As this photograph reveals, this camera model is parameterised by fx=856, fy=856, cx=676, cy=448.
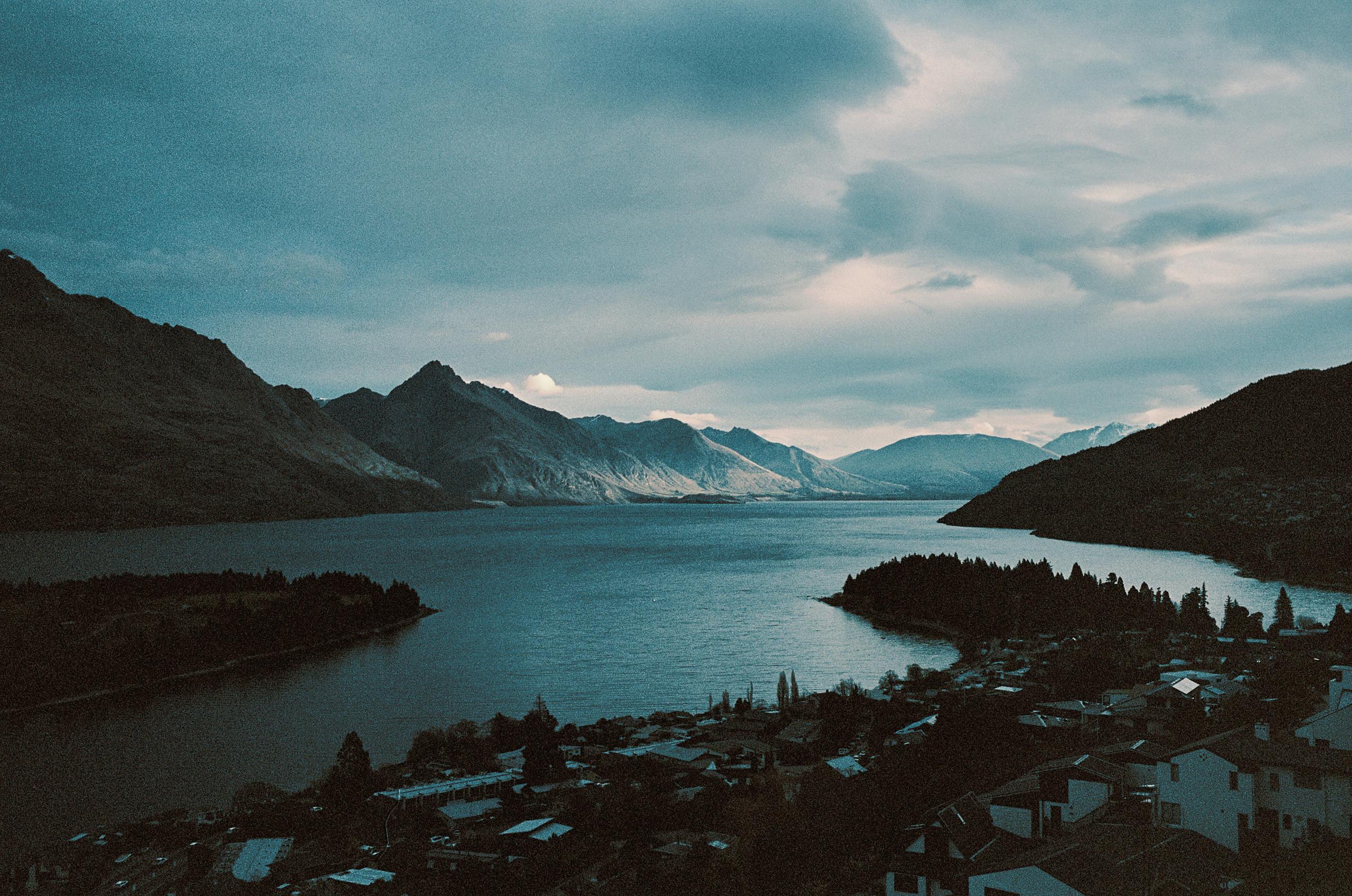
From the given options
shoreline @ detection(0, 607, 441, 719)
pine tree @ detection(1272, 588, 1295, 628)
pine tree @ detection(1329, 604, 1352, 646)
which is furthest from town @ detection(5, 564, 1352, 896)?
shoreline @ detection(0, 607, 441, 719)

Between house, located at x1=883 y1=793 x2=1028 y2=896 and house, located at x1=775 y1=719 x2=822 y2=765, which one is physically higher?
house, located at x1=883 y1=793 x2=1028 y2=896

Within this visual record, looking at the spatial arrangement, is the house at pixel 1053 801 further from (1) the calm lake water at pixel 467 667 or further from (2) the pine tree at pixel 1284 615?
(2) the pine tree at pixel 1284 615

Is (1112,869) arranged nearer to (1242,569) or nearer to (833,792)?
(833,792)

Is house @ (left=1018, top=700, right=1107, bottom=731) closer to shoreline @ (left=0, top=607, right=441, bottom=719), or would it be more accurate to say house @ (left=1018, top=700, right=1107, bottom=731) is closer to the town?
the town

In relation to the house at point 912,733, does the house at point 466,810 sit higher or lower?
lower

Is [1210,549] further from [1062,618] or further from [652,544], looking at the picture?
[652,544]

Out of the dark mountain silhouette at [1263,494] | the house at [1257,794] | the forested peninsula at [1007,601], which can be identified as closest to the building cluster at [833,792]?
the house at [1257,794]
